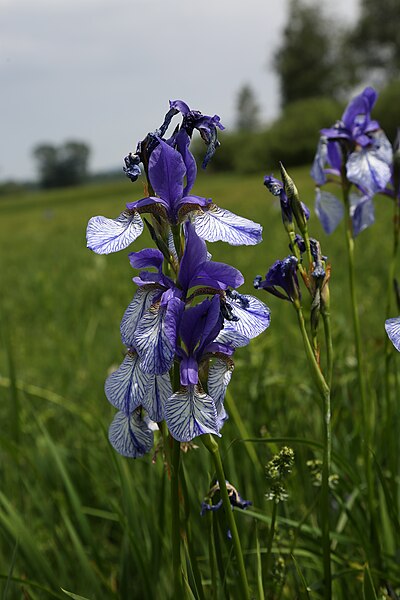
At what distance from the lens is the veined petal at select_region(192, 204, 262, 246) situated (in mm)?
805

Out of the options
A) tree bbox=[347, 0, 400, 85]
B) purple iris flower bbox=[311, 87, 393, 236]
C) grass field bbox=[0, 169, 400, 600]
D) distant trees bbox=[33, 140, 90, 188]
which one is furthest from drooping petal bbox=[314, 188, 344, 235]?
distant trees bbox=[33, 140, 90, 188]

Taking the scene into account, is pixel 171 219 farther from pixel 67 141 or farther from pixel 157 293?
pixel 67 141

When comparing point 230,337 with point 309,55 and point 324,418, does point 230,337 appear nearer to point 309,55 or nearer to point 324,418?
point 324,418

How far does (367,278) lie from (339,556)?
3.20 metres

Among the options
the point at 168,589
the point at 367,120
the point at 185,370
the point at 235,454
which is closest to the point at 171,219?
the point at 185,370

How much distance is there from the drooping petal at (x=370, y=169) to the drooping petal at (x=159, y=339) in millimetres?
687

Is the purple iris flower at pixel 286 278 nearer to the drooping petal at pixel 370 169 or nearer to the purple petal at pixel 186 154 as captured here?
the purple petal at pixel 186 154

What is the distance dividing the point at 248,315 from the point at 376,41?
145 ft

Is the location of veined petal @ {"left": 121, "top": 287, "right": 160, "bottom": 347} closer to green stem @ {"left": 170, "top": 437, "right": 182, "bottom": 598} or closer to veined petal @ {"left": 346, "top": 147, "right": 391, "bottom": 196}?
green stem @ {"left": 170, "top": 437, "right": 182, "bottom": 598}

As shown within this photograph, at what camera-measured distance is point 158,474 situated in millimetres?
1540

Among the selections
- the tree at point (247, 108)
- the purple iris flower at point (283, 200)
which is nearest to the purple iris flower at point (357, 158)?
the purple iris flower at point (283, 200)

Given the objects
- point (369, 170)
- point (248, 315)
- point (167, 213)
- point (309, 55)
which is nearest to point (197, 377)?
point (248, 315)

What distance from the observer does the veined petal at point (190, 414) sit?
2.54ft

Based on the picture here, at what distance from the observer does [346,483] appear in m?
1.41
